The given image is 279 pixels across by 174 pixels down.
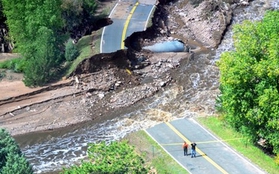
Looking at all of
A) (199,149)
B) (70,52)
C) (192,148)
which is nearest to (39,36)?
(70,52)

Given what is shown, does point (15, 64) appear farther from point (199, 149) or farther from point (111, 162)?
point (111, 162)

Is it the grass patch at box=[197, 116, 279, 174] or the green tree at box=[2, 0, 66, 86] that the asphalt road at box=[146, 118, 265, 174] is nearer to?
the grass patch at box=[197, 116, 279, 174]

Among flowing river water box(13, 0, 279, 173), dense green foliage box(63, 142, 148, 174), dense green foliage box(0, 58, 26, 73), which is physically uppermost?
dense green foliage box(63, 142, 148, 174)

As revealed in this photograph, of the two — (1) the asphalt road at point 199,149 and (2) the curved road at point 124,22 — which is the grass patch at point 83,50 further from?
(1) the asphalt road at point 199,149

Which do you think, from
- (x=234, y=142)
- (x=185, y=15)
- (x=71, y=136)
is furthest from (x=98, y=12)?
(x=234, y=142)

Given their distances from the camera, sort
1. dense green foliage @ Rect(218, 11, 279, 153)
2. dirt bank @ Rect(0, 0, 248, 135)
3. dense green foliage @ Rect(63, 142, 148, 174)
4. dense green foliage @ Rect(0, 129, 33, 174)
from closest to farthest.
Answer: dense green foliage @ Rect(63, 142, 148, 174) < dense green foliage @ Rect(0, 129, 33, 174) < dense green foliage @ Rect(218, 11, 279, 153) < dirt bank @ Rect(0, 0, 248, 135)

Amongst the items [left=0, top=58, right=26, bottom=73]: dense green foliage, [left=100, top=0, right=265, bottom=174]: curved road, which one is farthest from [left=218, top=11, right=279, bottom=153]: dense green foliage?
[left=0, top=58, right=26, bottom=73]: dense green foliage
